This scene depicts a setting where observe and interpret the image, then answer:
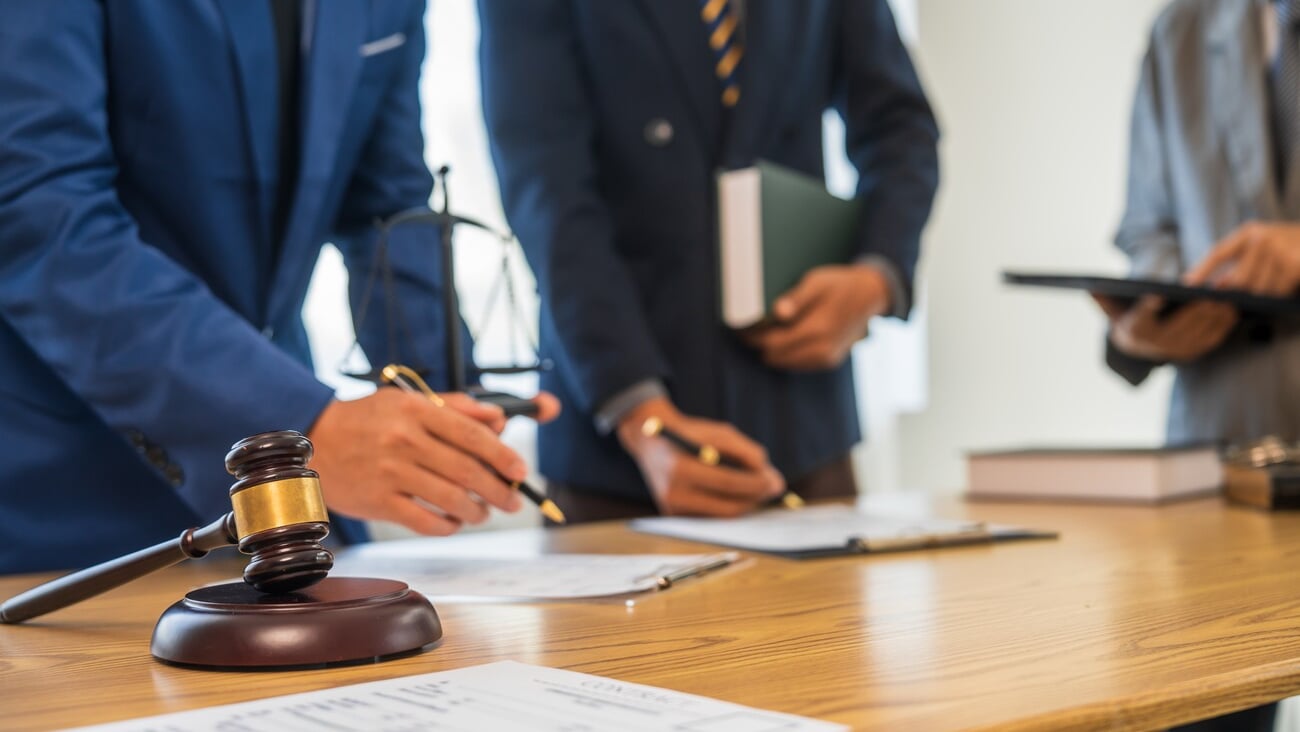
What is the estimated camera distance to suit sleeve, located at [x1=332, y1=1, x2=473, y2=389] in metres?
1.37

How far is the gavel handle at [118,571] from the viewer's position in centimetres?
68

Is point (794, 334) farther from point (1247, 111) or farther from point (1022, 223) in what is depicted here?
point (1022, 223)

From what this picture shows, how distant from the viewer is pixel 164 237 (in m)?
1.23

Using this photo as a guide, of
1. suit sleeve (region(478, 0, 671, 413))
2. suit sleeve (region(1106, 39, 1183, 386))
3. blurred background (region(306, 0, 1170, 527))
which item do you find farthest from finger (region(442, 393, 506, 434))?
blurred background (region(306, 0, 1170, 527))

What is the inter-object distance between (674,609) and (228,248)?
0.68 meters

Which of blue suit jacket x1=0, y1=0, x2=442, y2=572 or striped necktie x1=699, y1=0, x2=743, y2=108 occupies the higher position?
striped necktie x1=699, y1=0, x2=743, y2=108

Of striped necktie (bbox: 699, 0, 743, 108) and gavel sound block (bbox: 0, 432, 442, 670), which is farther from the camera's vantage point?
striped necktie (bbox: 699, 0, 743, 108)

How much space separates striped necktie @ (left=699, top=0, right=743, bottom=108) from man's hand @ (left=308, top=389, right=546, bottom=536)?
0.93 meters

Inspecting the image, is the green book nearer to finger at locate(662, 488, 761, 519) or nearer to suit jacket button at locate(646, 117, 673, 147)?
suit jacket button at locate(646, 117, 673, 147)

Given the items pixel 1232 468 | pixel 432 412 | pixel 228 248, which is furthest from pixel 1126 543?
pixel 228 248

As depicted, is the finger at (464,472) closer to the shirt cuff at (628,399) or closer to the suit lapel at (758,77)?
the shirt cuff at (628,399)

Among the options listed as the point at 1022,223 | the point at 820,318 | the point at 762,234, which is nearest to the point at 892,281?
the point at 820,318

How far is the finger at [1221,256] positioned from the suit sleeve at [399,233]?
112 cm

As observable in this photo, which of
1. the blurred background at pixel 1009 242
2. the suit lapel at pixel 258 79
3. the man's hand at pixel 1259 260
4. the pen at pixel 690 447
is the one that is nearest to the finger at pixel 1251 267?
the man's hand at pixel 1259 260
